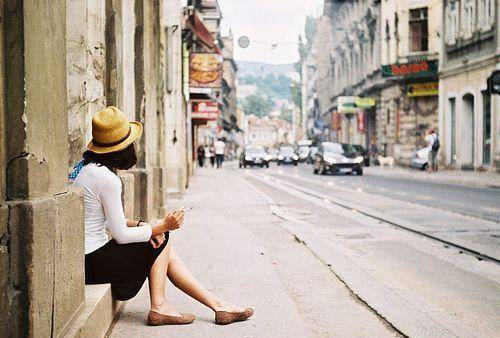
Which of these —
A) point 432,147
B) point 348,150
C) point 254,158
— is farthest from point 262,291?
point 254,158

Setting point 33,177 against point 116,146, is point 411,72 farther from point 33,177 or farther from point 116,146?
point 33,177

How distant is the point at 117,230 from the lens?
15.0 ft

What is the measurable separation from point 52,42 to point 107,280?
67.4 inches

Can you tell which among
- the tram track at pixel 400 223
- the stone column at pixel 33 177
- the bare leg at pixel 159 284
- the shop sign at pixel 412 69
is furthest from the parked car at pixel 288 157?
the stone column at pixel 33 177

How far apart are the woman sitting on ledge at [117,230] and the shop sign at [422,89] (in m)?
40.4

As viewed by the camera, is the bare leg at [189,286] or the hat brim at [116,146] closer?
the hat brim at [116,146]

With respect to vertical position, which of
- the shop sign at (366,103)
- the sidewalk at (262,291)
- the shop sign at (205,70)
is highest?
the shop sign at (366,103)

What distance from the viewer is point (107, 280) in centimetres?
473

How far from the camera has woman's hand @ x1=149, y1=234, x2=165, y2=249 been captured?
15.7 feet

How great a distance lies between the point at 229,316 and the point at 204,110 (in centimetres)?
2896

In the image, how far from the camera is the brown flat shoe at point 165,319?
15.9 feet

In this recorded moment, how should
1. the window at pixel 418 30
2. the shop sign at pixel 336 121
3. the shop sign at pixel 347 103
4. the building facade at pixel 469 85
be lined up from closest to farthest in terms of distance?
the building facade at pixel 469 85, the window at pixel 418 30, the shop sign at pixel 347 103, the shop sign at pixel 336 121

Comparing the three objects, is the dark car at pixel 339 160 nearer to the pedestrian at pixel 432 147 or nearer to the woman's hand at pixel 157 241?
the pedestrian at pixel 432 147

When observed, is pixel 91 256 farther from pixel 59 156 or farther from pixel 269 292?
pixel 269 292
